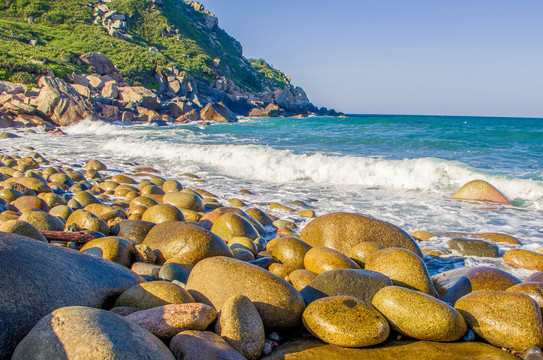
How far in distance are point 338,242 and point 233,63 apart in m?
81.4

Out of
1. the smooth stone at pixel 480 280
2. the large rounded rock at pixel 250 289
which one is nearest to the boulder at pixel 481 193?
the smooth stone at pixel 480 280

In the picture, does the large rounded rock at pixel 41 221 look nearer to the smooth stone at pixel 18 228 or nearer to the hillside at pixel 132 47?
the smooth stone at pixel 18 228

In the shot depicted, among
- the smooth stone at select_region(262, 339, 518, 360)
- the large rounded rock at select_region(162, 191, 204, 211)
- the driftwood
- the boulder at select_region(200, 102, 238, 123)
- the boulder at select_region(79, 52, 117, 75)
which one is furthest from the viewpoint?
the boulder at select_region(200, 102, 238, 123)

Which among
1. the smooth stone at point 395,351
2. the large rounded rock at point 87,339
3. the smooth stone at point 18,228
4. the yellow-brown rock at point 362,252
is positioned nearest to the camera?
the large rounded rock at point 87,339

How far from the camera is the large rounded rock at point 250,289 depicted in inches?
103

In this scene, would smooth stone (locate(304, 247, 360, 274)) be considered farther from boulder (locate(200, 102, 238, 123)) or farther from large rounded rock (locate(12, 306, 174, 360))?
boulder (locate(200, 102, 238, 123))

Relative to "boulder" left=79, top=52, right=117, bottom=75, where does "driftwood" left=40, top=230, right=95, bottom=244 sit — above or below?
below

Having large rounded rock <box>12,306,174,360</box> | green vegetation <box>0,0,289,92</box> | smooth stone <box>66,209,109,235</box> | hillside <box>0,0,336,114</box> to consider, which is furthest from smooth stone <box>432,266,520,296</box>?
hillside <box>0,0,336,114</box>

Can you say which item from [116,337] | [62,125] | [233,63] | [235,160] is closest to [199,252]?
[116,337]

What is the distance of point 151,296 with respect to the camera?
8.19 feet

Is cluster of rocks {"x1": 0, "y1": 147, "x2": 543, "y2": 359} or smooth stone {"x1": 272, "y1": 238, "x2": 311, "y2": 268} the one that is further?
smooth stone {"x1": 272, "y1": 238, "x2": 311, "y2": 268}

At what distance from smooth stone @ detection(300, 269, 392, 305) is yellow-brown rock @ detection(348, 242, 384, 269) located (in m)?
0.87

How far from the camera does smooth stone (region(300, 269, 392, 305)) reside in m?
2.96

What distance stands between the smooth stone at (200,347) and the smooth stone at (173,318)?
0.07m
